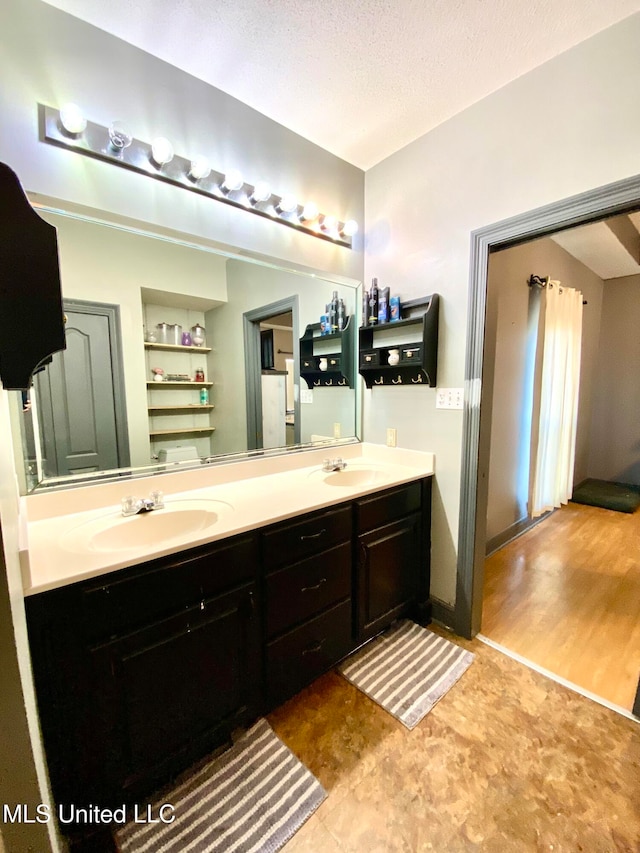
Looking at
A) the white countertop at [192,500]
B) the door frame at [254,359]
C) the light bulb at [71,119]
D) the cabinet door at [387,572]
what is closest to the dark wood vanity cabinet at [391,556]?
the cabinet door at [387,572]

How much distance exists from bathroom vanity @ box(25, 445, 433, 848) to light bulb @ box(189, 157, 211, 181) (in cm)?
129

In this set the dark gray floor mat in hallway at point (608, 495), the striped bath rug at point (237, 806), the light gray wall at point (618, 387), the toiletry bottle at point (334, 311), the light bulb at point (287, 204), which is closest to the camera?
the striped bath rug at point (237, 806)

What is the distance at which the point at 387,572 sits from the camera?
1.72 meters

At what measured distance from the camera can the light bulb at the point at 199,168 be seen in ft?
4.69

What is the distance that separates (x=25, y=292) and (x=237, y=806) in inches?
63.7

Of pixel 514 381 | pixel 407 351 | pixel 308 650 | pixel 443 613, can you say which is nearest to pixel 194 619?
pixel 308 650

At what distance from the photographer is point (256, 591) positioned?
1.24 m

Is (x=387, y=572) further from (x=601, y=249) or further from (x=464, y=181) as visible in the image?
(x=601, y=249)

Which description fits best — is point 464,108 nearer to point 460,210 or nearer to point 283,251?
point 460,210

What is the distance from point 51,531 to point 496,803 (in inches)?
66.6

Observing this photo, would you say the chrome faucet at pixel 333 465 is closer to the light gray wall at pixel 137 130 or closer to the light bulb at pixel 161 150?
the light gray wall at pixel 137 130

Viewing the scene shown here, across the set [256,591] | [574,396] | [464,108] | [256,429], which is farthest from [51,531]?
[574,396]

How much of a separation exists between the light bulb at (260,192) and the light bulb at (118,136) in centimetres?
53

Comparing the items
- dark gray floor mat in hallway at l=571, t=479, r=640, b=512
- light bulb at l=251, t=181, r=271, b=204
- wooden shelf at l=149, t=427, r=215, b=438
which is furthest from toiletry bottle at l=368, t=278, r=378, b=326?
dark gray floor mat in hallway at l=571, t=479, r=640, b=512
